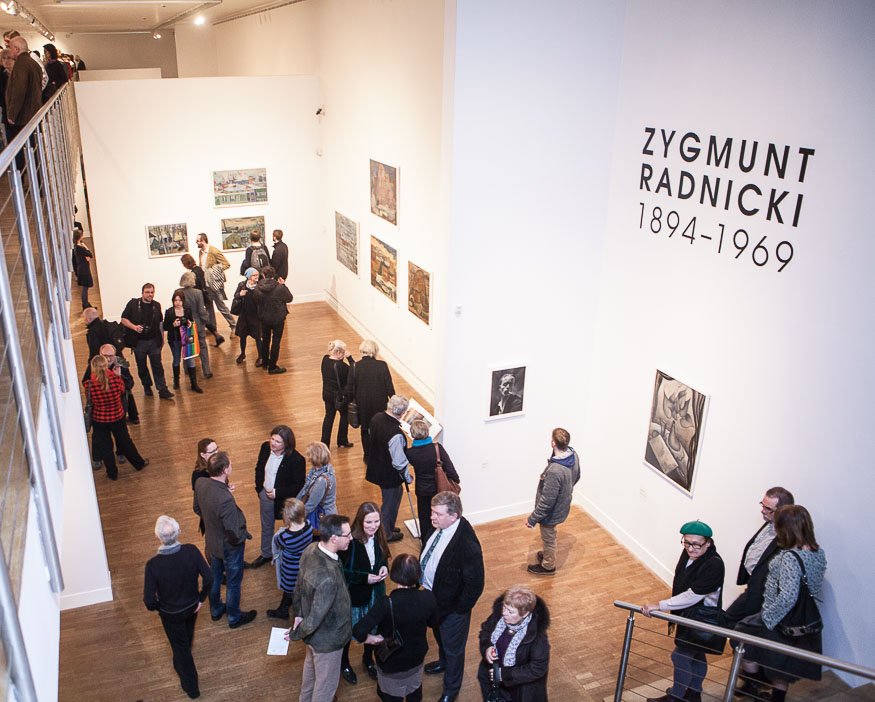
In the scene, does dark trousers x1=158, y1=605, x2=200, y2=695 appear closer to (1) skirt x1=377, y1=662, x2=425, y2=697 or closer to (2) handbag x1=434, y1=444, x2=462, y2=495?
(1) skirt x1=377, y1=662, x2=425, y2=697

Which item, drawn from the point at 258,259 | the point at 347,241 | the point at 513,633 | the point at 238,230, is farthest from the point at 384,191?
the point at 513,633

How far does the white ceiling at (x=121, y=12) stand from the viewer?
13.9m

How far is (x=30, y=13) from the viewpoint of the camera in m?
15.2

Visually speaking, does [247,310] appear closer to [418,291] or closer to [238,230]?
[418,291]

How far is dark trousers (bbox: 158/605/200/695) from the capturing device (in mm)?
5617

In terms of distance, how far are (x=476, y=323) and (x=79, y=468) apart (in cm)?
389

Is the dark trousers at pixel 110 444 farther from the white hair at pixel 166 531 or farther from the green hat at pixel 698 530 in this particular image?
the green hat at pixel 698 530

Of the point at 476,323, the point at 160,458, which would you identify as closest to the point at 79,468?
the point at 160,458

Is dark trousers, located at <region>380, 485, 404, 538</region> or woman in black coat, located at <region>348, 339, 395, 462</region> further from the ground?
woman in black coat, located at <region>348, 339, 395, 462</region>

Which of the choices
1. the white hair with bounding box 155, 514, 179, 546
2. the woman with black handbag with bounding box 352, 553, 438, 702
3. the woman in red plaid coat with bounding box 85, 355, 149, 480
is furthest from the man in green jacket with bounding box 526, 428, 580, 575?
the woman in red plaid coat with bounding box 85, 355, 149, 480

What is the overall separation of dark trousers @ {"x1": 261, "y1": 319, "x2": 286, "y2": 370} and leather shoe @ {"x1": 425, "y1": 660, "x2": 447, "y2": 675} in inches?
249

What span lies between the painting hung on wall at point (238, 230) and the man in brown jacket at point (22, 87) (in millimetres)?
6328

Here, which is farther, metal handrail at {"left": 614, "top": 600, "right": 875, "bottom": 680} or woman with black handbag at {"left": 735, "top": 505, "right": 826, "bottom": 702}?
woman with black handbag at {"left": 735, "top": 505, "right": 826, "bottom": 702}

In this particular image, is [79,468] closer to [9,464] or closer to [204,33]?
[9,464]
